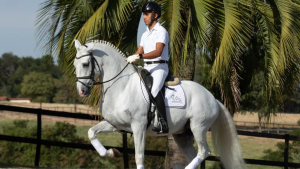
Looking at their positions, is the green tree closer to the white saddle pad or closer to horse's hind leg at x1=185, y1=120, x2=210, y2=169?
horse's hind leg at x1=185, y1=120, x2=210, y2=169

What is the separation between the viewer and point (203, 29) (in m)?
8.05

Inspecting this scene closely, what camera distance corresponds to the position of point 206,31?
8039 mm

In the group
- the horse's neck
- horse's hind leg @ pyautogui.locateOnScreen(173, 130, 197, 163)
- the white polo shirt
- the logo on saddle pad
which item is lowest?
horse's hind leg @ pyautogui.locateOnScreen(173, 130, 197, 163)

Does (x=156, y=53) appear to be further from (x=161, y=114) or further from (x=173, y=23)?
(x=173, y=23)

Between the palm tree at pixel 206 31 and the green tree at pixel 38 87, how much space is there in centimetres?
5536

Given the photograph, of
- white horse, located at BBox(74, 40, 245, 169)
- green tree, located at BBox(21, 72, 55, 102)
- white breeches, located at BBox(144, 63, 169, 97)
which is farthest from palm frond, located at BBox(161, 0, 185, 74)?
green tree, located at BBox(21, 72, 55, 102)

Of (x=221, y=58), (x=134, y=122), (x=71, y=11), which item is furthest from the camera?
(x=71, y=11)

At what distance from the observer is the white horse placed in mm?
5414

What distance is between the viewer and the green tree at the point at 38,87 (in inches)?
2488

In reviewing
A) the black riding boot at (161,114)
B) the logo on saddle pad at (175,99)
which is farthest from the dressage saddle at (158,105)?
the logo on saddle pad at (175,99)

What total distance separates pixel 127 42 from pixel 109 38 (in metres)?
0.53

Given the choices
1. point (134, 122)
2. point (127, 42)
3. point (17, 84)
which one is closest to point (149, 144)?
point (127, 42)

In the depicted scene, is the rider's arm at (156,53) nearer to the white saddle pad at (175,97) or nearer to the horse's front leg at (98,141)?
the white saddle pad at (175,97)

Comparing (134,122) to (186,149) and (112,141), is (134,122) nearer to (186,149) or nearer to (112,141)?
(186,149)
